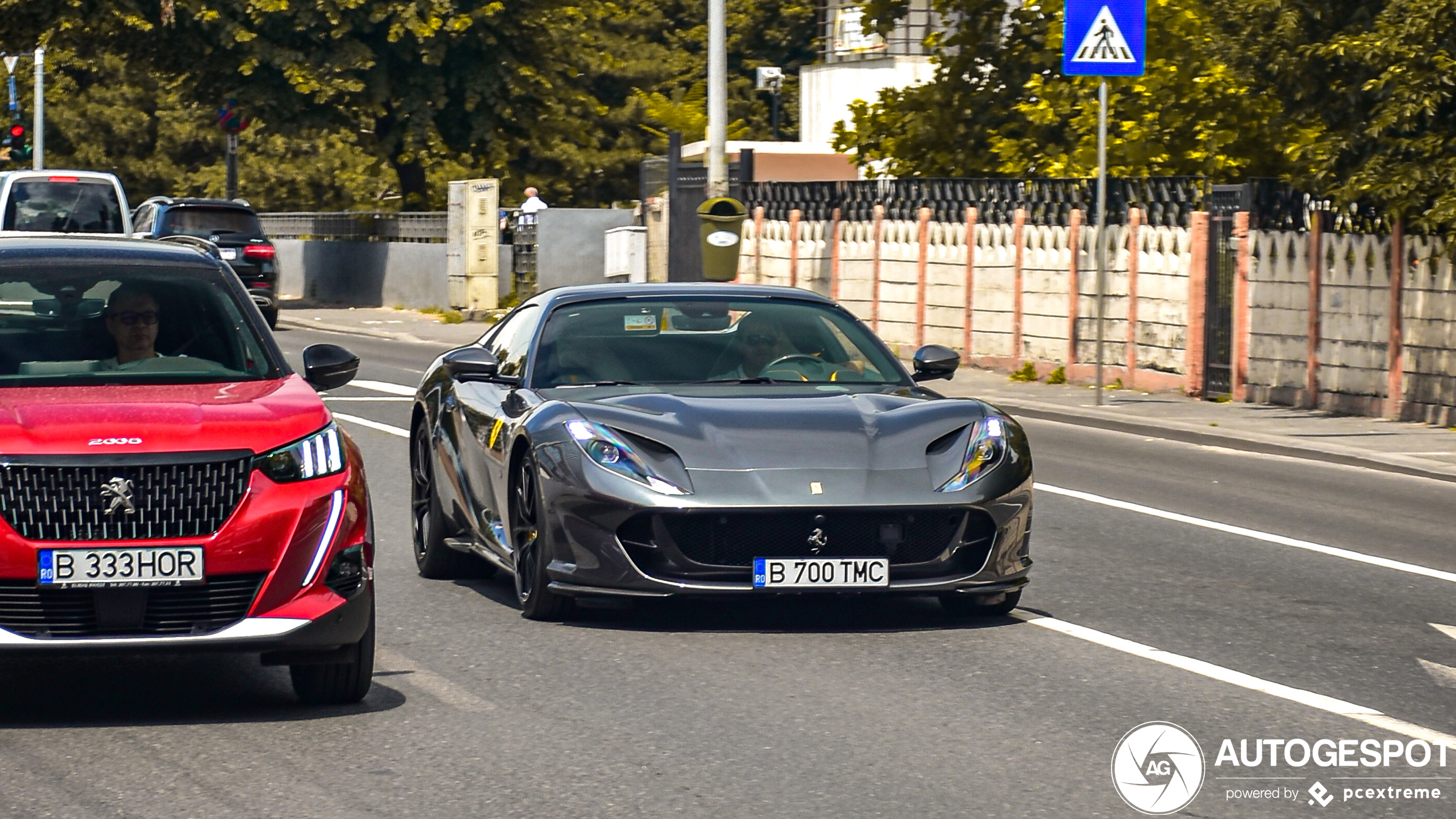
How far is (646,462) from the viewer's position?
27.1ft

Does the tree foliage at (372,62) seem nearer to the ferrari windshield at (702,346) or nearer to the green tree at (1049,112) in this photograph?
the green tree at (1049,112)

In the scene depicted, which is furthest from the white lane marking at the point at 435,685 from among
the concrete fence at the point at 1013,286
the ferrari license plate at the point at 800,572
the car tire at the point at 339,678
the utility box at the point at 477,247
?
the utility box at the point at 477,247

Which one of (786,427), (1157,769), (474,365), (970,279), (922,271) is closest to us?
(1157,769)

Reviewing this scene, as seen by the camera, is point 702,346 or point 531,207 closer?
point 702,346

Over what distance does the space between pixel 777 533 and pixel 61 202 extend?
69.8 feet

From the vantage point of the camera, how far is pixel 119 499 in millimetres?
6602

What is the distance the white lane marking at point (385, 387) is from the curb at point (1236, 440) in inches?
213

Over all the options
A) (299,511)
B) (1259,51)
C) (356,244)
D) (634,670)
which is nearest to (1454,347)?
(1259,51)

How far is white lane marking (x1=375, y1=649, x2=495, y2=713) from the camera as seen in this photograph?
7258 millimetres

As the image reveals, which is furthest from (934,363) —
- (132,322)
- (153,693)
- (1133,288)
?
(1133,288)

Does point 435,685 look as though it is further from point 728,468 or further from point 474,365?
point 474,365

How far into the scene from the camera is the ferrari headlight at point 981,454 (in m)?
8.41

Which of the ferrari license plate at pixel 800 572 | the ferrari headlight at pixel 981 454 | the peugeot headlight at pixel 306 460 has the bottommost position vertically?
the ferrari license plate at pixel 800 572

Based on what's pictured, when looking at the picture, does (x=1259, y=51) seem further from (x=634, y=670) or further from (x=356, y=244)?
(x=356, y=244)
